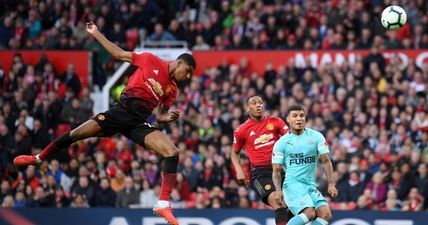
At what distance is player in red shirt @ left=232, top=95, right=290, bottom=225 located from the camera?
15036mm

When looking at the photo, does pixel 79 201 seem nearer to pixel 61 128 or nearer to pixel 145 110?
pixel 61 128

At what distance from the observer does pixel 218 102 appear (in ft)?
74.7

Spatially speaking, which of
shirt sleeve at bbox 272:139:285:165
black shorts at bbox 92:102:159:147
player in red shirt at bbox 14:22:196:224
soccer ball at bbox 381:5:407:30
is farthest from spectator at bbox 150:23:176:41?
shirt sleeve at bbox 272:139:285:165

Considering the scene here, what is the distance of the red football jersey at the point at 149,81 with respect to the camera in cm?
1413

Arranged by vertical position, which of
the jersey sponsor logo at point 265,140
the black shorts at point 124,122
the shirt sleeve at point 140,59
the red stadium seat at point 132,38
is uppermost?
the red stadium seat at point 132,38

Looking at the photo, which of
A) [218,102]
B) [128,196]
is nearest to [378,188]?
[128,196]

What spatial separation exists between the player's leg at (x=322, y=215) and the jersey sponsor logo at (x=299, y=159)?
0.60 metres

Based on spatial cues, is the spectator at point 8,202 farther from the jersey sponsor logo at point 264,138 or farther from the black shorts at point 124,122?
the jersey sponsor logo at point 264,138

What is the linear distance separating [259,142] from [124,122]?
2.04m

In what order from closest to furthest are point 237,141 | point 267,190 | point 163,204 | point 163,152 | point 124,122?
point 163,204 < point 163,152 < point 124,122 < point 267,190 < point 237,141

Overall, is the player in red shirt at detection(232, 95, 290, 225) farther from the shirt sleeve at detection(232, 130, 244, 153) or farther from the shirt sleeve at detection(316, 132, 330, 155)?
the shirt sleeve at detection(316, 132, 330, 155)

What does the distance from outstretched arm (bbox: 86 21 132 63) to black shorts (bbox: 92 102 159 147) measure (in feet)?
2.21

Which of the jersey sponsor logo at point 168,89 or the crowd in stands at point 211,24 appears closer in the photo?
the jersey sponsor logo at point 168,89

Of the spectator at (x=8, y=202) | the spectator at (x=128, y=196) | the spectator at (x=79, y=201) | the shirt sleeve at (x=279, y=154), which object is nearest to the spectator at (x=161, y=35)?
the spectator at (x=128, y=196)
